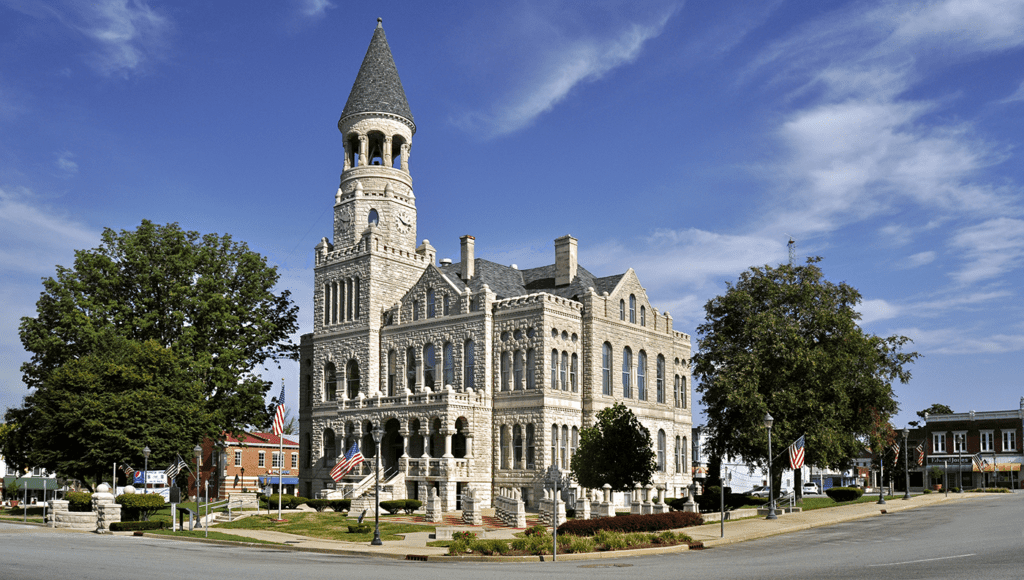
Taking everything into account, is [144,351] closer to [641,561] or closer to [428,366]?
[428,366]

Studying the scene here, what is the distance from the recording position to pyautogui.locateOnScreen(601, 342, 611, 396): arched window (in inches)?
2338

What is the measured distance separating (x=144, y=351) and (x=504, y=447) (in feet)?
74.3

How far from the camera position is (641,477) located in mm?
45469

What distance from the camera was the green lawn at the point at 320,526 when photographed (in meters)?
37.2

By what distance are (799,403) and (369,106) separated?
37228 millimetres

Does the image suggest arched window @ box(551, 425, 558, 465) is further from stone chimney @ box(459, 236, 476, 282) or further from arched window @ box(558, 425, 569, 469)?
stone chimney @ box(459, 236, 476, 282)

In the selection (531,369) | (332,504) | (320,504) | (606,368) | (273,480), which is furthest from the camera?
(273,480)

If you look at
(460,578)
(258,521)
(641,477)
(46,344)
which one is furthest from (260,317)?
(460,578)

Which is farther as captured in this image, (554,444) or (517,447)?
(517,447)

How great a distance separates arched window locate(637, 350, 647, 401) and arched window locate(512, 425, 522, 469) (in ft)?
32.9

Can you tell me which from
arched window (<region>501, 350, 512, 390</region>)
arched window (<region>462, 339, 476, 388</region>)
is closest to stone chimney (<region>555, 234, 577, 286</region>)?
arched window (<region>501, 350, 512, 390</region>)

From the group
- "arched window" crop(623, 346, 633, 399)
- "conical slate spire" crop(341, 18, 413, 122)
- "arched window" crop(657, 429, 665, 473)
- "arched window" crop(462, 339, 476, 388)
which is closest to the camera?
"arched window" crop(462, 339, 476, 388)

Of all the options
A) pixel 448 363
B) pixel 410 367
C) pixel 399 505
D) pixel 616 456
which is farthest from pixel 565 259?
pixel 399 505

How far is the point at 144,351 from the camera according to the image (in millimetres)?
54750
